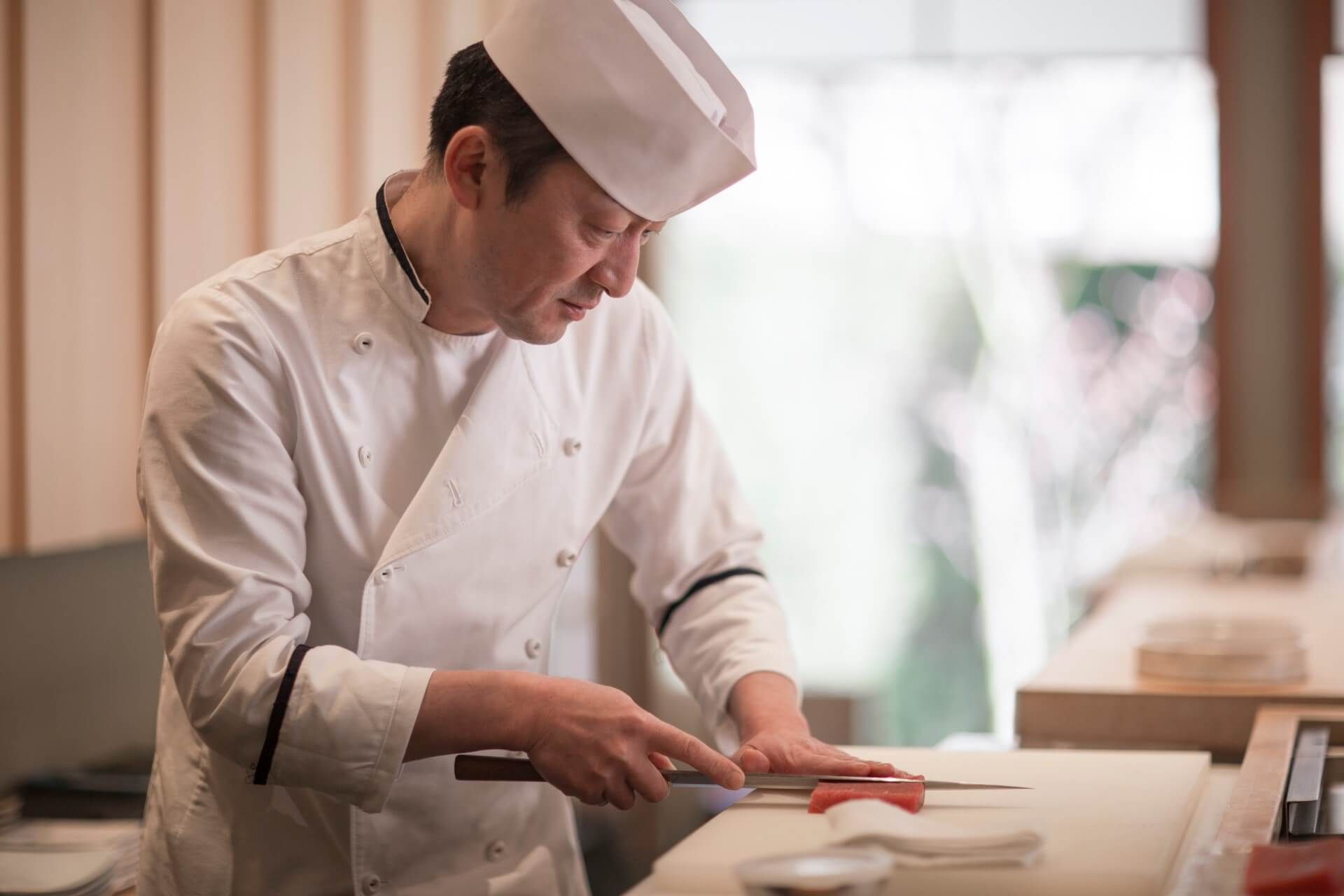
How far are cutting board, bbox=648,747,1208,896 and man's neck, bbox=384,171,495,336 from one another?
59cm

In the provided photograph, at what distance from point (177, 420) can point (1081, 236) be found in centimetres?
382

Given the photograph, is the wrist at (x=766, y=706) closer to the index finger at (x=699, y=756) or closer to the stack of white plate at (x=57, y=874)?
the index finger at (x=699, y=756)

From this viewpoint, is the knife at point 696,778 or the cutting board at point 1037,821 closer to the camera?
the cutting board at point 1037,821

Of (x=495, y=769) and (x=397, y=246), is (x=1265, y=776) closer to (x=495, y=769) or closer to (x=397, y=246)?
(x=495, y=769)

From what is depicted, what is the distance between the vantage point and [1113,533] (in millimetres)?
4617

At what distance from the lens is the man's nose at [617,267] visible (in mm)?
1372

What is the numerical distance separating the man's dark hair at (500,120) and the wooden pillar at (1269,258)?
362cm

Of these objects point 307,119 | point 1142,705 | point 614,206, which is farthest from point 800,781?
point 307,119

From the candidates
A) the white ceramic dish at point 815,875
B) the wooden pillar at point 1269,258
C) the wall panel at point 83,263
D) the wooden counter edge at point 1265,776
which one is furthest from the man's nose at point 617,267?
the wooden pillar at point 1269,258

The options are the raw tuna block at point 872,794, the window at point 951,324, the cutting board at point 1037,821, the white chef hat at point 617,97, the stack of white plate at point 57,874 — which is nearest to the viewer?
the cutting board at point 1037,821

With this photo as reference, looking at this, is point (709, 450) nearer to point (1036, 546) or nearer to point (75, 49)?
point (75, 49)

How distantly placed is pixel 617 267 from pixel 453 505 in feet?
1.01

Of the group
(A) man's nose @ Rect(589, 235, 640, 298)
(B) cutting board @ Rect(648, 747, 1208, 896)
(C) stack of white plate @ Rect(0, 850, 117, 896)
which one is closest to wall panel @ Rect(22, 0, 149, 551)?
(C) stack of white plate @ Rect(0, 850, 117, 896)

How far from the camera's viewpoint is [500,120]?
135 cm
